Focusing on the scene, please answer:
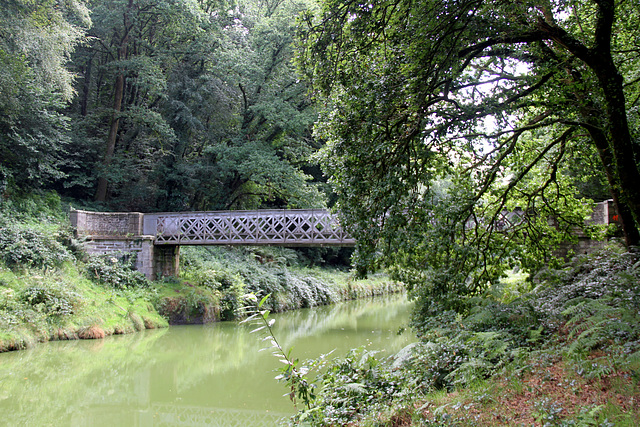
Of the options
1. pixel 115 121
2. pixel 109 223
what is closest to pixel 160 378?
pixel 109 223

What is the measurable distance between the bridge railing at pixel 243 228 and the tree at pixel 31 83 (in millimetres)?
4075

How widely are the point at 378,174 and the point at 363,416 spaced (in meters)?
→ 3.19

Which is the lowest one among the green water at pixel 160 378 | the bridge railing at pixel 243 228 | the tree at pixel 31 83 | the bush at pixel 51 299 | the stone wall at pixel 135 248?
the green water at pixel 160 378

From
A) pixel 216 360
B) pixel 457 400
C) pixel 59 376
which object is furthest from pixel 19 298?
pixel 457 400

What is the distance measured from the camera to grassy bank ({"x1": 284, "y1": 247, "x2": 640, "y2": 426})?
12.4 feet

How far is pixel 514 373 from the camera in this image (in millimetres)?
4641

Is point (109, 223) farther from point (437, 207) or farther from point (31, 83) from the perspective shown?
point (437, 207)

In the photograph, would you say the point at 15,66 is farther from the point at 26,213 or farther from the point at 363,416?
the point at 363,416

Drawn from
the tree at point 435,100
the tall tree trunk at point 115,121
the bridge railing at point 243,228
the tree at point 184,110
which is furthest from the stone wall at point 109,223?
the tree at point 435,100

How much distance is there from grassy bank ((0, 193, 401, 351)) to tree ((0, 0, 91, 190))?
3.77 ft

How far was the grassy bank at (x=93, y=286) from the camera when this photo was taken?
11.4 metres

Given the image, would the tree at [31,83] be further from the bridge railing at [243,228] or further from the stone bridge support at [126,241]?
the bridge railing at [243,228]

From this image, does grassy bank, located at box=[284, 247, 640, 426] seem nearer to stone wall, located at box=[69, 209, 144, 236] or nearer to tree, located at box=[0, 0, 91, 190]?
stone wall, located at box=[69, 209, 144, 236]

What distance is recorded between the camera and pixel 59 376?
9.08m
